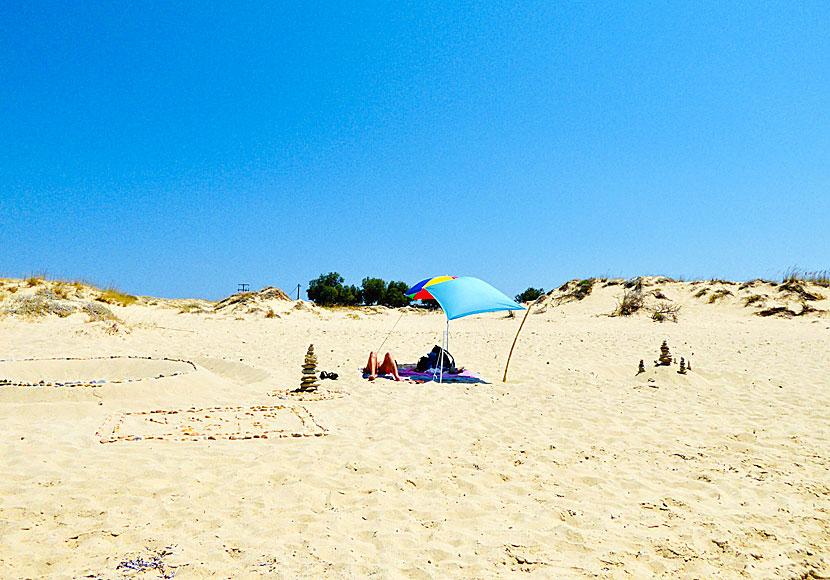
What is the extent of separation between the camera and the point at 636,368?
10930mm

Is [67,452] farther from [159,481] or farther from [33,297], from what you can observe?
[33,297]

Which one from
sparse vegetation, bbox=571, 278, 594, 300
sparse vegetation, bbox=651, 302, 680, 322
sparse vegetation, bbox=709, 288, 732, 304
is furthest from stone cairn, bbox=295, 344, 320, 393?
sparse vegetation, bbox=571, 278, 594, 300

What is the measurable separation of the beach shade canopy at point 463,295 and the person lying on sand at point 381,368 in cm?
153

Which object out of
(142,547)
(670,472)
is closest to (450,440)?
(670,472)

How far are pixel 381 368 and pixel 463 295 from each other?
2.41m

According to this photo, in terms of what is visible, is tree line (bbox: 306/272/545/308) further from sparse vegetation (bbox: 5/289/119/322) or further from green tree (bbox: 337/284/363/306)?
sparse vegetation (bbox: 5/289/119/322)

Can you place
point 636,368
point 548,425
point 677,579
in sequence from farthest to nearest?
point 636,368 < point 548,425 < point 677,579

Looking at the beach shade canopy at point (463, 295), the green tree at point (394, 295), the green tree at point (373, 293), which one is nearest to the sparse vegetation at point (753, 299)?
the beach shade canopy at point (463, 295)

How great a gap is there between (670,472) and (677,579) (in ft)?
6.96

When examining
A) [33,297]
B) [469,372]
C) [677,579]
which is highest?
[33,297]

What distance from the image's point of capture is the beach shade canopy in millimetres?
9891

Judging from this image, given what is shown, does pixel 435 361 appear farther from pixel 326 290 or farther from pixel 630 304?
pixel 326 290

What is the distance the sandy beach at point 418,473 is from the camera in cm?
329

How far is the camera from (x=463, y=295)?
10164 mm
